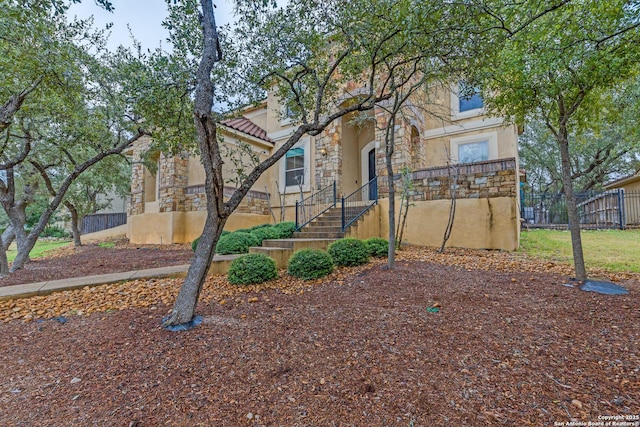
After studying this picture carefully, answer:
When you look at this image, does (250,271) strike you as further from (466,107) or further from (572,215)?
(466,107)

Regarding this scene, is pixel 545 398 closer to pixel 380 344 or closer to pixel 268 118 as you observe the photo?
pixel 380 344

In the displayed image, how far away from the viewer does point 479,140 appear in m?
9.73

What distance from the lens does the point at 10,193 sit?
599 centimetres

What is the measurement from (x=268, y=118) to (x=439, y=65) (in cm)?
901

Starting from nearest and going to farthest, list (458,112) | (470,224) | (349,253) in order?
(349,253) < (470,224) < (458,112)

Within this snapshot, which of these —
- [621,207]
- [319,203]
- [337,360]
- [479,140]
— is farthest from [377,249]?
[621,207]

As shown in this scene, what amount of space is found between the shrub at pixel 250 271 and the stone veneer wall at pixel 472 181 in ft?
16.2

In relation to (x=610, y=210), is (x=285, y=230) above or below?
below

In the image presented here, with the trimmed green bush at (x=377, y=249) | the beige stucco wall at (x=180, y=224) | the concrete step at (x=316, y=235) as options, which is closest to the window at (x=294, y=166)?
the beige stucco wall at (x=180, y=224)

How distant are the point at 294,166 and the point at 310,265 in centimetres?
749

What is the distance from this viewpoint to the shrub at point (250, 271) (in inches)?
177

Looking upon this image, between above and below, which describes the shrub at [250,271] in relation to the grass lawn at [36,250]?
above

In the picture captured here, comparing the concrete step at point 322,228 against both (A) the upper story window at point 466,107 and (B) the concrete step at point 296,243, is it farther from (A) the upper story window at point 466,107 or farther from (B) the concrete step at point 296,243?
(A) the upper story window at point 466,107

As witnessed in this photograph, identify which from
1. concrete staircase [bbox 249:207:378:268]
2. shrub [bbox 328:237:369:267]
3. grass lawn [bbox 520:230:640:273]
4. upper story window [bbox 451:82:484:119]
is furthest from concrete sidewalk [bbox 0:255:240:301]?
upper story window [bbox 451:82:484:119]
